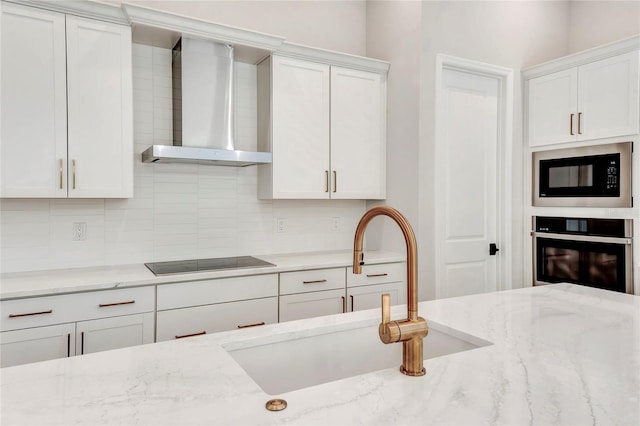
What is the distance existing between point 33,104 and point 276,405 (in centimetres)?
228

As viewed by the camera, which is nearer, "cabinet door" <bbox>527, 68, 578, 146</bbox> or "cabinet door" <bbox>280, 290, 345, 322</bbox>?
"cabinet door" <bbox>280, 290, 345, 322</bbox>

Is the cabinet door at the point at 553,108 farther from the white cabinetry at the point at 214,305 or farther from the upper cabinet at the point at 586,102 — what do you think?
the white cabinetry at the point at 214,305

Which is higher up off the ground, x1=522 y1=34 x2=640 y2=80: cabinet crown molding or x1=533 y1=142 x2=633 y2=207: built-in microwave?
x1=522 y1=34 x2=640 y2=80: cabinet crown molding

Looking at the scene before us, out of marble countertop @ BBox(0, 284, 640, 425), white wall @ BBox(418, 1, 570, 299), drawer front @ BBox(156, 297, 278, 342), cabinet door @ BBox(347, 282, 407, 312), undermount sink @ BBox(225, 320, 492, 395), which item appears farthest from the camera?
white wall @ BBox(418, 1, 570, 299)

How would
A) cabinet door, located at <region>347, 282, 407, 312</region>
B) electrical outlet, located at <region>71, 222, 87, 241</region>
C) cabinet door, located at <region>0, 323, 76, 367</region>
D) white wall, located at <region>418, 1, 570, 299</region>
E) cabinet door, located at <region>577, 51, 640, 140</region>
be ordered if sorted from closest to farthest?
1. cabinet door, located at <region>0, 323, 76, 367</region>
2. electrical outlet, located at <region>71, 222, 87, 241</region>
3. cabinet door, located at <region>577, 51, 640, 140</region>
4. cabinet door, located at <region>347, 282, 407, 312</region>
5. white wall, located at <region>418, 1, 570, 299</region>

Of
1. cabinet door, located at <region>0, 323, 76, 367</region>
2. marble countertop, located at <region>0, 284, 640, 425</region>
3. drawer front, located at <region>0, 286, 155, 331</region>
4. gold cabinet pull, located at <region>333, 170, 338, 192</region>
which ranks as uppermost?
gold cabinet pull, located at <region>333, 170, 338, 192</region>

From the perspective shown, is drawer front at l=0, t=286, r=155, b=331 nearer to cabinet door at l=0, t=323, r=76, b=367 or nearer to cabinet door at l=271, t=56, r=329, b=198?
Answer: cabinet door at l=0, t=323, r=76, b=367

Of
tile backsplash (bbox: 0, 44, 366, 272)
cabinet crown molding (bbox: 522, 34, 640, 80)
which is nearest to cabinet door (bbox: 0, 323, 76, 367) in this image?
tile backsplash (bbox: 0, 44, 366, 272)

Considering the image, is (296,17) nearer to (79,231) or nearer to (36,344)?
(79,231)

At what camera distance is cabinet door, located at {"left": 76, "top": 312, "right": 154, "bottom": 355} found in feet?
7.17

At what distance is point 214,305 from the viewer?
2.52m

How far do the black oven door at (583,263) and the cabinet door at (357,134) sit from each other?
140 cm

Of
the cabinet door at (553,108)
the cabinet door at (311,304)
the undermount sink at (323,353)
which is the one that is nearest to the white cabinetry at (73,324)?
the cabinet door at (311,304)

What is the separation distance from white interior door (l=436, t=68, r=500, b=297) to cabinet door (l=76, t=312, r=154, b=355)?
6.70 ft
